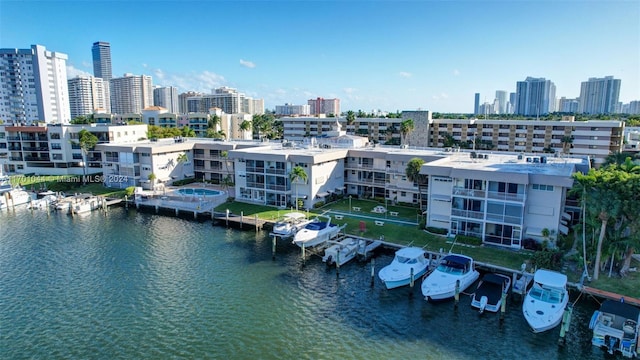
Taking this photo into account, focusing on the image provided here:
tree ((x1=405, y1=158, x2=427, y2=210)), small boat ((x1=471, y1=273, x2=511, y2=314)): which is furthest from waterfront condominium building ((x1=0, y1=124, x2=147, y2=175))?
small boat ((x1=471, y1=273, x2=511, y2=314))

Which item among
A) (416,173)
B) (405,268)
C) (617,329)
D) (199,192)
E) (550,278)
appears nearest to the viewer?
(617,329)

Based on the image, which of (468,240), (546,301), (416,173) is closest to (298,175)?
(416,173)

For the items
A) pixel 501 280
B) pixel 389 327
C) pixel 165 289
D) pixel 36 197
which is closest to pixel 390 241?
pixel 501 280

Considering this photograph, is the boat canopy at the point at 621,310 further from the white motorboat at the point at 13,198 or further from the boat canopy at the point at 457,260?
the white motorboat at the point at 13,198

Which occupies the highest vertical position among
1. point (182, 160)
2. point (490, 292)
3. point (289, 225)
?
point (182, 160)

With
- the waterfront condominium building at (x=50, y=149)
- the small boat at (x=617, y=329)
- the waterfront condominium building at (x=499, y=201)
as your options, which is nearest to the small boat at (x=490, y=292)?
the small boat at (x=617, y=329)

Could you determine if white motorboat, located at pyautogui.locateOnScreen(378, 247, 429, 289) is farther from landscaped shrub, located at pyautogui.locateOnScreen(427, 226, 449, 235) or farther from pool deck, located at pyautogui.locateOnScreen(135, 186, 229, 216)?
pool deck, located at pyautogui.locateOnScreen(135, 186, 229, 216)

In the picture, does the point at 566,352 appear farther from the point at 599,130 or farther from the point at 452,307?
the point at 599,130

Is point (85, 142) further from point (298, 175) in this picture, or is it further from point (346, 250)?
point (346, 250)
